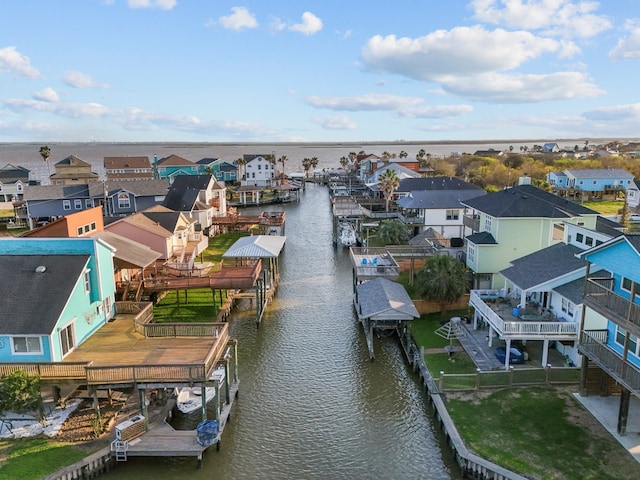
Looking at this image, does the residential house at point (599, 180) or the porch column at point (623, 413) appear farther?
the residential house at point (599, 180)

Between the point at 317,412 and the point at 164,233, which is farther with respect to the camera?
the point at 164,233

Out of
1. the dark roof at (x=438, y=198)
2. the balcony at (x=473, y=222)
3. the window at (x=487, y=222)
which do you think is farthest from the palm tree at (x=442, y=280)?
the dark roof at (x=438, y=198)

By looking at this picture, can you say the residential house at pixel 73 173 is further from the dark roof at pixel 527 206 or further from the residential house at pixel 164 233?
the dark roof at pixel 527 206

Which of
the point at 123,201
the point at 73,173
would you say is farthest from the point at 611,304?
the point at 73,173

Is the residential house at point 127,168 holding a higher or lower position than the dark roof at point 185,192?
higher

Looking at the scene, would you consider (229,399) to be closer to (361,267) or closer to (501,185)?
(361,267)

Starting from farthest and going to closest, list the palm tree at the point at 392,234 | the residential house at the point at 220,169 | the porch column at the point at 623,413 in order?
the residential house at the point at 220,169, the palm tree at the point at 392,234, the porch column at the point at 623,413

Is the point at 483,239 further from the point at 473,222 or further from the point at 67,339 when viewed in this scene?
the point at 67,339
